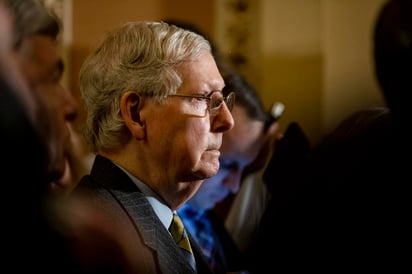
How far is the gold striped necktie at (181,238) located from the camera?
1.65m

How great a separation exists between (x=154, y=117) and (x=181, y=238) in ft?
0.92

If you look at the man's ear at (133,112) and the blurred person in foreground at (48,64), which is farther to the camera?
the man's ear at (133,112)

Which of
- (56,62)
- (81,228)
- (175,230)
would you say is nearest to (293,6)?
(56,62)

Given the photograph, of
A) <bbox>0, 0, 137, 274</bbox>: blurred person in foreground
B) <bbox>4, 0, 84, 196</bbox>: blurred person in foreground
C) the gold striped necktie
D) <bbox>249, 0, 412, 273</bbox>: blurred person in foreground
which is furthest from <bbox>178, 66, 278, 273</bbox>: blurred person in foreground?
<bbox>0, 0, 137, 274</bbox>: blurred person in foreground

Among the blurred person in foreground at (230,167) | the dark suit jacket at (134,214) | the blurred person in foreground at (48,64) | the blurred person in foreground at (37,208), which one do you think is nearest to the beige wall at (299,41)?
the blurred person in foreground at (230,167)

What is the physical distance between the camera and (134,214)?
1543 millimetres

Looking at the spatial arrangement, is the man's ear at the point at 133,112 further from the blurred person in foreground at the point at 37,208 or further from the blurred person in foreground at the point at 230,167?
the blurred person in foreground at the point at 37,208

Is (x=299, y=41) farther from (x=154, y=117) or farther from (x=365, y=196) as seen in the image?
(x=365, y=196)

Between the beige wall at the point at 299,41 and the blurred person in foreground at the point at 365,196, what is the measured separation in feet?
9.15

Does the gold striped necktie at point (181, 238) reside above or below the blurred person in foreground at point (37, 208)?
below

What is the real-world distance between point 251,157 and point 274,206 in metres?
1.20

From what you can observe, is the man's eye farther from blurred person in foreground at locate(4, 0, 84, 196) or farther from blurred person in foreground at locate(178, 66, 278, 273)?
blurred person in foreground at locate(4, 0, 84, 196)

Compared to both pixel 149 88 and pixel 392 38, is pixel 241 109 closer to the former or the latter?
pixel 149 88

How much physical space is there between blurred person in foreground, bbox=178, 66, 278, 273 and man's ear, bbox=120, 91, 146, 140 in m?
0.62
